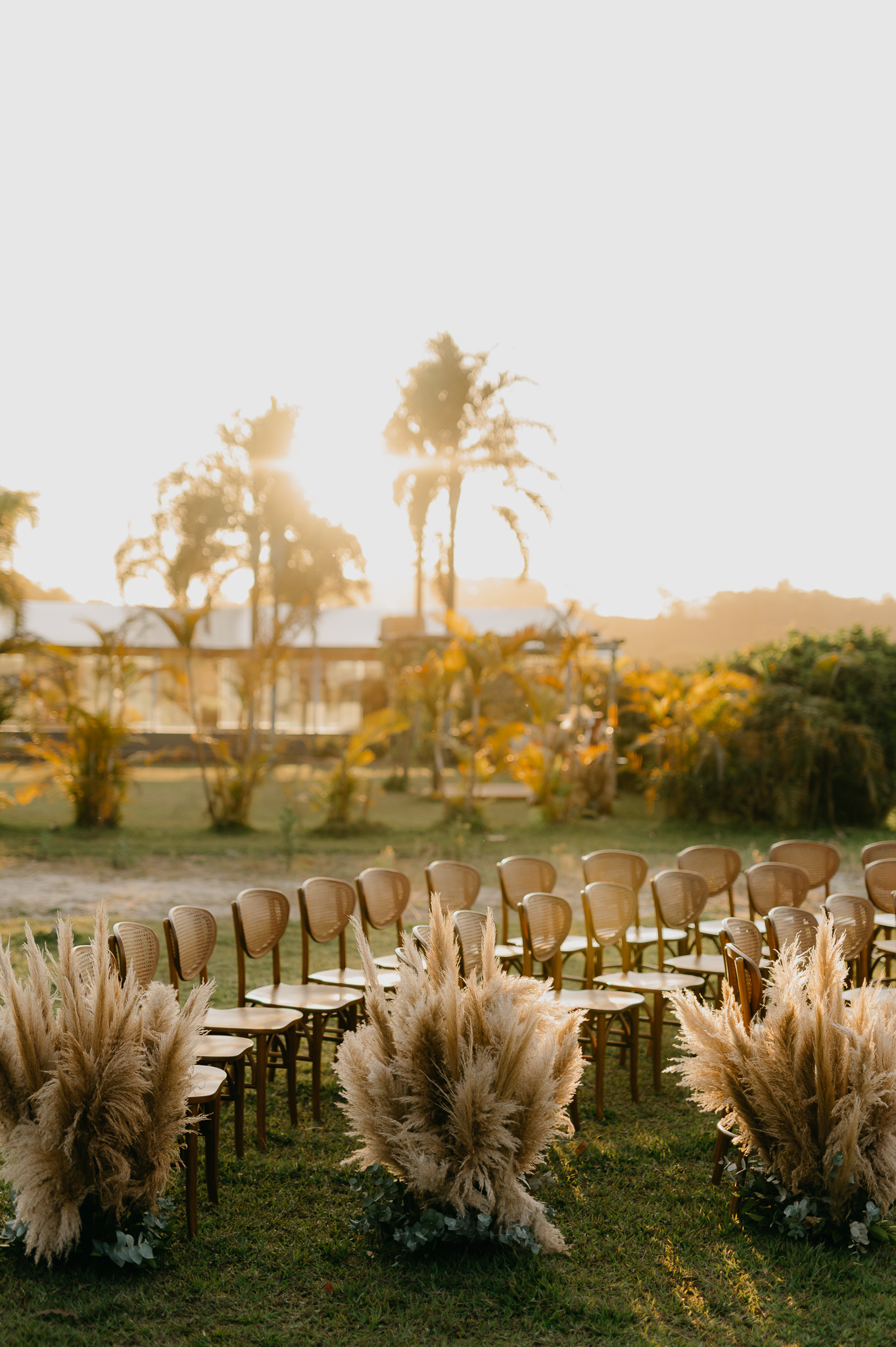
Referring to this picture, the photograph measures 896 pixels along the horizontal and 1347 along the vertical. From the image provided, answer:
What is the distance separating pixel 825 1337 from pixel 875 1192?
0.60 meters

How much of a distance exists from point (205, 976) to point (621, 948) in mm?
2302

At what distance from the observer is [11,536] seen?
14.0 m

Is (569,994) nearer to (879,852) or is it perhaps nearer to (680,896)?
(680,896)

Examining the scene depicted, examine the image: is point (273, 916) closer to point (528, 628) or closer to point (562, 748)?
point (528, 628)

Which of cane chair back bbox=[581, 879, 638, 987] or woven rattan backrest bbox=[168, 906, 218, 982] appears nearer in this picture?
woven rattan backrest bbox=[168, 906, 218, 982]

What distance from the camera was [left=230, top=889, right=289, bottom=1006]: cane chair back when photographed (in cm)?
489

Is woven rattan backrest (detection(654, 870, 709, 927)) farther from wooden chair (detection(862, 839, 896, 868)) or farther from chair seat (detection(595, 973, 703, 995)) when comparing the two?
wooden chair (detection(862, 839, 896, 868))

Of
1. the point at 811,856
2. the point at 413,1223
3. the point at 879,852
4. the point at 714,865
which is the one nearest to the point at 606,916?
the point at 714,865

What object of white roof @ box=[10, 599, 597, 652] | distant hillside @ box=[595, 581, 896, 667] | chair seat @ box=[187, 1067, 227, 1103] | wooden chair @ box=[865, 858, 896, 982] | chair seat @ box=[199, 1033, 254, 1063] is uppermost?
distant hillside @ box=[595, 581, 896, 667]

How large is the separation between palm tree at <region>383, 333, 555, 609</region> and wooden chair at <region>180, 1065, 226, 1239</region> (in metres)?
20.8

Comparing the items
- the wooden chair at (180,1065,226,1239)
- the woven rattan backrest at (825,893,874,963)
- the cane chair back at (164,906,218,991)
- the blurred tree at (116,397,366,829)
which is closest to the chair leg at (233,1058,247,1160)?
the wooden chair at (180,1065,226,1239)

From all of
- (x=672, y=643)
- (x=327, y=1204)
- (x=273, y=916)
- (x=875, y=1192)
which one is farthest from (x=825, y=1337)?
(x=672, y=643)

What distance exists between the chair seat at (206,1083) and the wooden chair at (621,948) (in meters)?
2.12

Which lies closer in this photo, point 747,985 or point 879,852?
point 747,985
